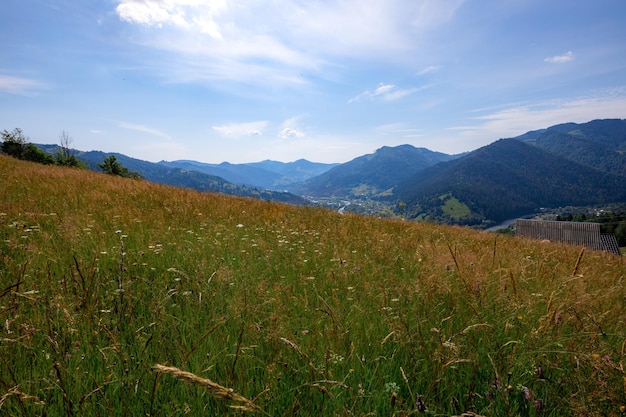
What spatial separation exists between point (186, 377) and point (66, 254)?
13.3ft

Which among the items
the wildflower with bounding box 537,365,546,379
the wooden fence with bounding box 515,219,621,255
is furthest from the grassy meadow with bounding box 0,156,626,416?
the wooden fence with bounding box 515,219,621,255

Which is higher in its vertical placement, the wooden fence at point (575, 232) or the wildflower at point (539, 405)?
the wildflower at point (539, 405)

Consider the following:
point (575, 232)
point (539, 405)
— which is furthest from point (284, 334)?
point (575, 232)

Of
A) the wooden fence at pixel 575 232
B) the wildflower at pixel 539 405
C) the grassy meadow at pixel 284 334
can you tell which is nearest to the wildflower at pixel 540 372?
the grassy meadow at pixel 284 334

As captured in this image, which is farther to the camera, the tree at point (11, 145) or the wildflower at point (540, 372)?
the tree at point (11, 145)

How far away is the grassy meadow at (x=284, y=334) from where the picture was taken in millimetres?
1819

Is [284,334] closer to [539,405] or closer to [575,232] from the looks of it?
[539,405]

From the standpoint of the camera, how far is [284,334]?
2.30 m

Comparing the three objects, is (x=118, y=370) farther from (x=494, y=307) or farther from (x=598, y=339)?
(x=598, y=339)

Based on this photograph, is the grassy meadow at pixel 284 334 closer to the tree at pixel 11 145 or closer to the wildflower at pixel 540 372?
the wildflower at pixel 540 372

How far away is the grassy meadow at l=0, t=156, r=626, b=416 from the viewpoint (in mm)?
1819

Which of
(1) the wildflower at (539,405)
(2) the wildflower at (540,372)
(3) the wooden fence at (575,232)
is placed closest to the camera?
(1) the wildflower at (539,405)

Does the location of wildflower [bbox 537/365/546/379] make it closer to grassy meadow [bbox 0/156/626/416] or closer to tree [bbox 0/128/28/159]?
grassy meadow [bbox 0/156/626/416]

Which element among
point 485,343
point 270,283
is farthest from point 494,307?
point 270,283
